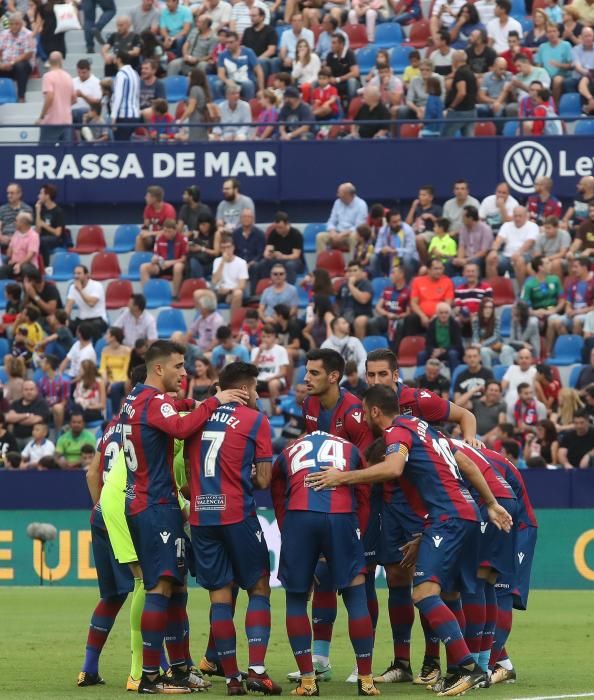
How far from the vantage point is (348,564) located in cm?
1057

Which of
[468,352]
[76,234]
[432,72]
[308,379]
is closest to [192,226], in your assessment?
[76,234]

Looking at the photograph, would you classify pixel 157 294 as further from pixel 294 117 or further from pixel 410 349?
pixel 410 349

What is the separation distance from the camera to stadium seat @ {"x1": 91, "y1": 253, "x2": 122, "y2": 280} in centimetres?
2628

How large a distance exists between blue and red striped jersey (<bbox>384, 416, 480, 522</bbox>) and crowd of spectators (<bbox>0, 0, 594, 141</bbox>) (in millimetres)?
15045

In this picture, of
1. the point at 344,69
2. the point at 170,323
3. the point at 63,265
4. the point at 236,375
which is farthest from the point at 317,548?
the point at 344,69

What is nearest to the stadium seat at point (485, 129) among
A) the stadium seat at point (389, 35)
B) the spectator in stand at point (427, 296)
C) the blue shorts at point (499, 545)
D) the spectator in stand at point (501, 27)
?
the spectator in stand at point (501, 27)

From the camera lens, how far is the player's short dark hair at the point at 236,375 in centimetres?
1084

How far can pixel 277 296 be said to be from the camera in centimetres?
2373

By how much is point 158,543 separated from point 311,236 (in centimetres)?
1580

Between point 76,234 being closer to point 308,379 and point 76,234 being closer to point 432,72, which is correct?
point 432,72

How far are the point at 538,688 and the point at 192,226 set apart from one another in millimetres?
15862

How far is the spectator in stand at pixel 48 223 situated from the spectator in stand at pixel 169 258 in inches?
70.4

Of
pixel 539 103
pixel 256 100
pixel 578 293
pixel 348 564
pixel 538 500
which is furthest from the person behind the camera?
pixel 256 100

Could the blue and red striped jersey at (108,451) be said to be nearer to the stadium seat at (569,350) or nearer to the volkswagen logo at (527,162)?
the stadium seat at (569,350)
